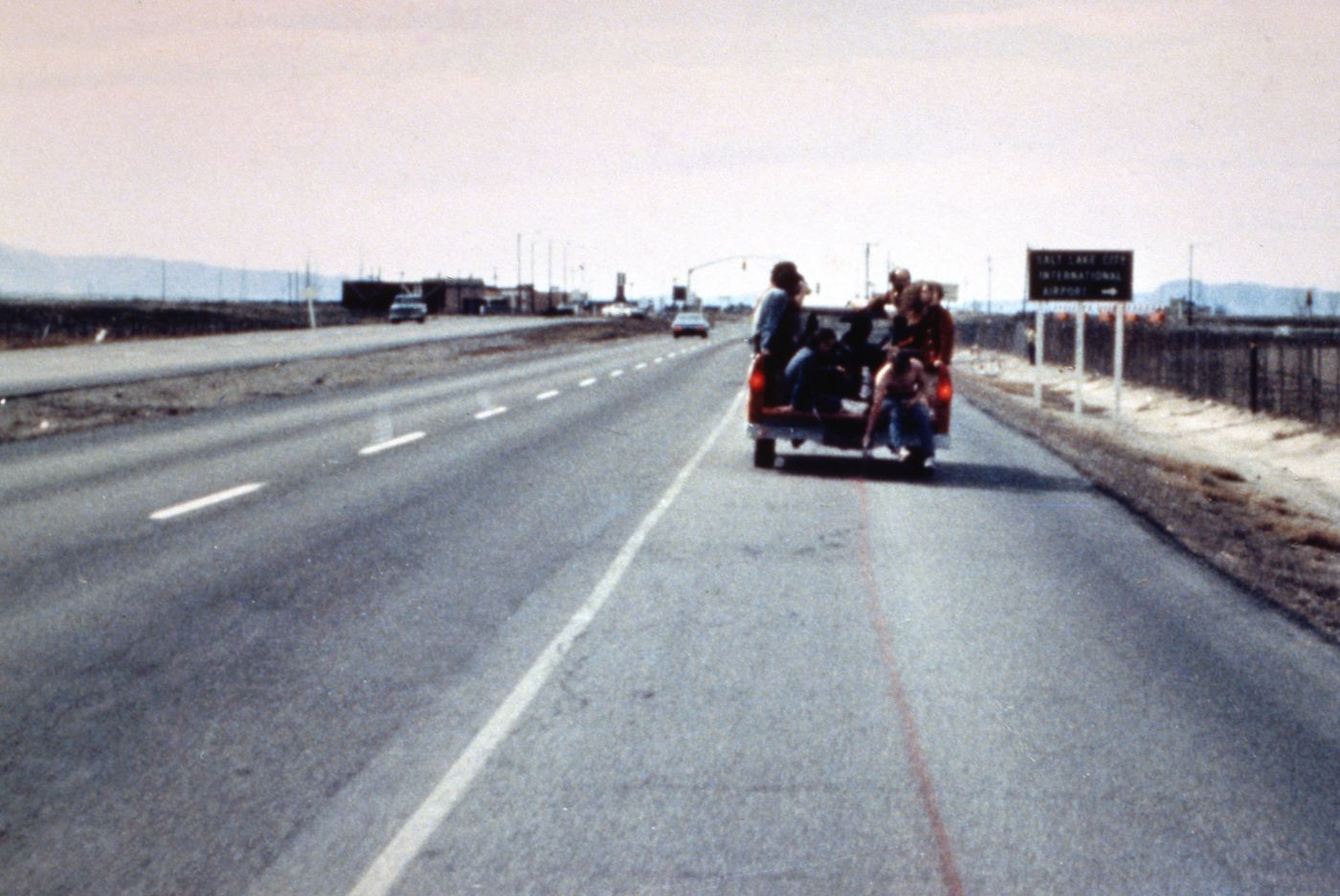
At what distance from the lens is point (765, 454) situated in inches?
671

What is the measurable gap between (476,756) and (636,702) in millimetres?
1060

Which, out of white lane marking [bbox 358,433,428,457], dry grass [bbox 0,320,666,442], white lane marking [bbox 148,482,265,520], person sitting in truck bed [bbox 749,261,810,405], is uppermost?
person sitting in truck bed [bbox 749,261,810,405]

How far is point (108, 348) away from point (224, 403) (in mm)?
25249

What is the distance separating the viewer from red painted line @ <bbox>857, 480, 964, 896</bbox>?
4.98 m

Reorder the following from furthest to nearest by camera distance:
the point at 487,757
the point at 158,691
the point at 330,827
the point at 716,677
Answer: the point at 716,677
the point at 158,691
the point at 487,757
the point at 330,827

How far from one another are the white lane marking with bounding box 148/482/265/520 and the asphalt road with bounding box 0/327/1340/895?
0.36ft

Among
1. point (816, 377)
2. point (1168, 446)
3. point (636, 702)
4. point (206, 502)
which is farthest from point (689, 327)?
point (636, 702)

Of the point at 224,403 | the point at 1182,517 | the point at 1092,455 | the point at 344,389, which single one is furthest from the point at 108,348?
the point at 1182,517

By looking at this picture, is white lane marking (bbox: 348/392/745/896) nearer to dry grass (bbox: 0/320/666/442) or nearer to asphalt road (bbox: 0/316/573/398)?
dry grass (bbox: 0/320/666/442)

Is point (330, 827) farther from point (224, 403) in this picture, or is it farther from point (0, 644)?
point (224, 403)

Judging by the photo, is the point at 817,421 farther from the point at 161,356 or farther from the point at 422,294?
the point at 422,294

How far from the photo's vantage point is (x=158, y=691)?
695 cm

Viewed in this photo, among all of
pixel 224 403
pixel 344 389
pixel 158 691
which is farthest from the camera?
pixel 344 389

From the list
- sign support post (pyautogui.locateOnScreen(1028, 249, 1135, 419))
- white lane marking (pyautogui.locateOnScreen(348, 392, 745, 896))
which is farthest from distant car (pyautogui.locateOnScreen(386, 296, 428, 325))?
white lane marking (pyautogui.locateOnScreen(348, 392, 745, 896))
